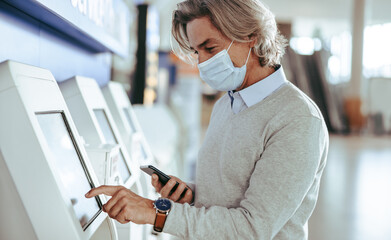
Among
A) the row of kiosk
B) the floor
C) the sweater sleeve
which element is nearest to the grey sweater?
the sweater sleeve

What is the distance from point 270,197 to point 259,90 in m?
0.39

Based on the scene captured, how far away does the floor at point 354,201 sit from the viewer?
386 centimetres

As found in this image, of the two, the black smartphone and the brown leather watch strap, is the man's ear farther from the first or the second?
the brown leather watch strap

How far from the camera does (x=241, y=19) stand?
1.30 m

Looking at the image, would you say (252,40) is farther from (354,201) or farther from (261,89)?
(354,201)

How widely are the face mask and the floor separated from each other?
2741mm

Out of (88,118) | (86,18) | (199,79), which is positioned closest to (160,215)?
(88,118)

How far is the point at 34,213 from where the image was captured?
929 millimetres

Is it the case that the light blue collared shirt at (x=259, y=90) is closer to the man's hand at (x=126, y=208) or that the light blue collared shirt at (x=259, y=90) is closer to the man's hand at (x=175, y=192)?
the man's hand at (x=175, y=192)

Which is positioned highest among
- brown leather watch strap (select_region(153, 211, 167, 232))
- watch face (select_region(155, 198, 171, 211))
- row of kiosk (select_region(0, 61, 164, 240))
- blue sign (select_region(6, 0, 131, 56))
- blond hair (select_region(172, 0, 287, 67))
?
blue sign (select_region(6, 0, 131, 56))

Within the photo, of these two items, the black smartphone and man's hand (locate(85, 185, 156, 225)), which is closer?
man's hand (locate(85, 185, 156, 225))

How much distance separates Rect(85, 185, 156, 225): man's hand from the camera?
1.09m

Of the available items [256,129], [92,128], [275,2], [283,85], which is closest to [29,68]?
[92,128]

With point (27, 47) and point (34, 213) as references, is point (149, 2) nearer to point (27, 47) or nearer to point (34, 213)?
point (27, 47)
